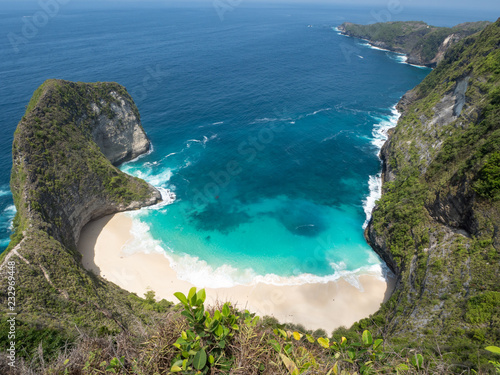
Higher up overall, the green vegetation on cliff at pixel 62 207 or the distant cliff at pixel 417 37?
the distant cliff at pixel 417 37

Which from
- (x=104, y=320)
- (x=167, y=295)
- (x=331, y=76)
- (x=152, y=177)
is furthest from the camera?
(x=331, y=76)

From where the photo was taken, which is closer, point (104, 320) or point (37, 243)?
point (104, 320)

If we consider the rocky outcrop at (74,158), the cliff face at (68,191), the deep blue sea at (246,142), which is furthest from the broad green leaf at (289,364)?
the rocky outcrop at (74,158)

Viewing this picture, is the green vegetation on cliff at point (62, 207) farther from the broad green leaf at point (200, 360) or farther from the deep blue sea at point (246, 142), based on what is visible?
the broad green leaf at point (200, 360)

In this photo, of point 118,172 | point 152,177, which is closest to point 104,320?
point 118,172

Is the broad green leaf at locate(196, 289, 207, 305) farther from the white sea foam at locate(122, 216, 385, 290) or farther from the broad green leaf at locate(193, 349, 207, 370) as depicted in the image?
the white sea foam at locate(122, 216, 385, 290)

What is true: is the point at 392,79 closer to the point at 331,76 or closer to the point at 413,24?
the point at 331,76

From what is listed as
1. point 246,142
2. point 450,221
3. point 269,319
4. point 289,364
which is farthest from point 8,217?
→ point 450,221
